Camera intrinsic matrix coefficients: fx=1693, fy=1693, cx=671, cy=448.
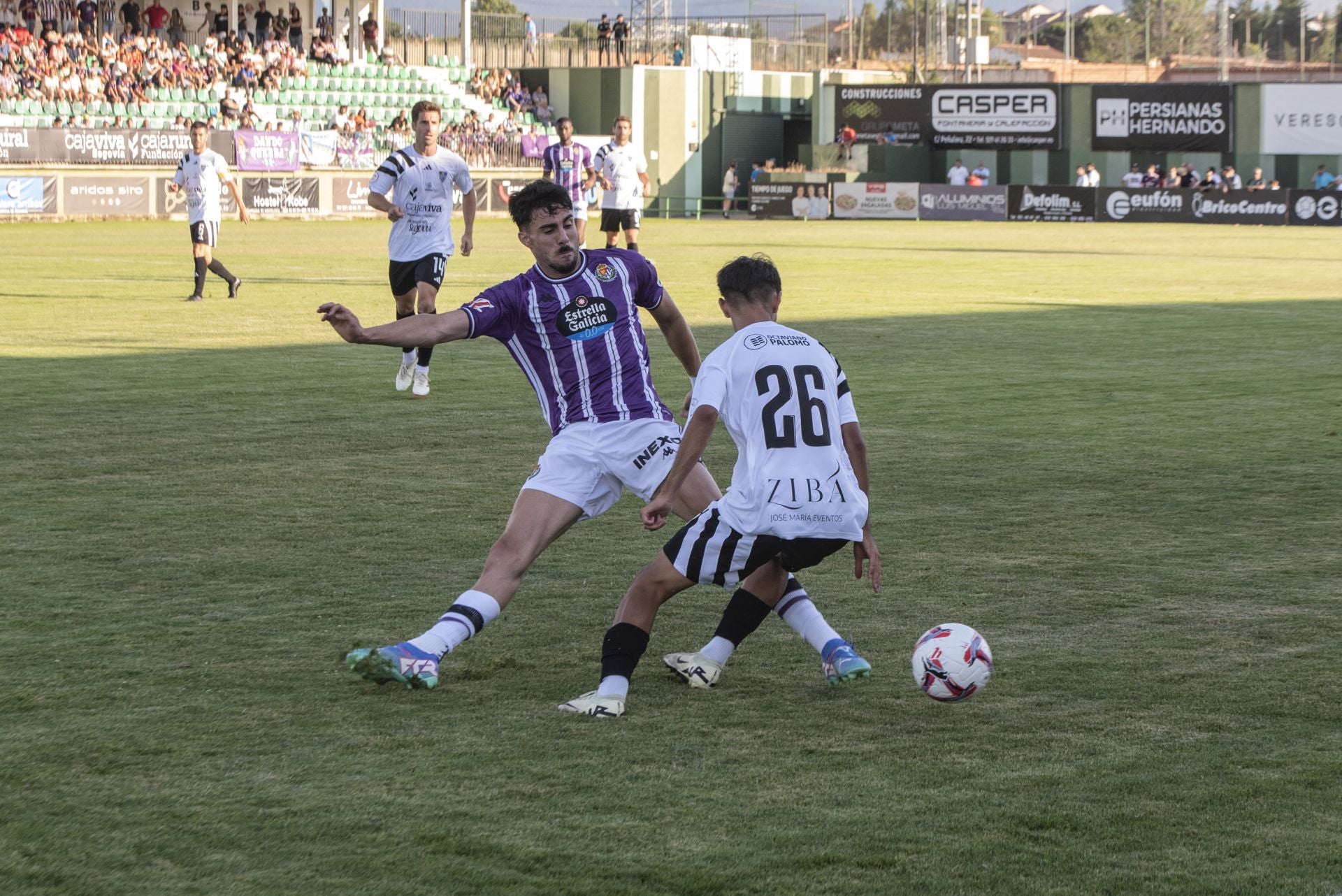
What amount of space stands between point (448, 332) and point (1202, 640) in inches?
117

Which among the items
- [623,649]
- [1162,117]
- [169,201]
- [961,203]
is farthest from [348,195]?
[623,649]

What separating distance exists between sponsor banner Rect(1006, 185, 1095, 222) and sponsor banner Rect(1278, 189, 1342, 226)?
5.37 meters

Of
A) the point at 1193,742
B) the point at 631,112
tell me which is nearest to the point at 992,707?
the point at 1193,742

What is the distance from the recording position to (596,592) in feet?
23.5

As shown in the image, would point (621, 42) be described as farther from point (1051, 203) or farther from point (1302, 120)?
point (1302, 120)

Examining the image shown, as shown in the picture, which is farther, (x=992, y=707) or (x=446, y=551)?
(x=446, y=551)

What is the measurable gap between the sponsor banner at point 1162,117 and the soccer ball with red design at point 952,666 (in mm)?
50872

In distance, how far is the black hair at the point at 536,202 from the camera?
19.8 ft

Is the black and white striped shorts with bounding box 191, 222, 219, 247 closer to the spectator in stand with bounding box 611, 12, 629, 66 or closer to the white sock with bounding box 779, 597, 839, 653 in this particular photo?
the white sock with bounding box 779, 597, 839, 653

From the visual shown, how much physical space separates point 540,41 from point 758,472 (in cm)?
5981

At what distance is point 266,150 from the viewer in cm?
4412

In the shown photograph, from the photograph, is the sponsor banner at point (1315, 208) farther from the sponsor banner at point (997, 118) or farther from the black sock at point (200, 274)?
the black sock at point (200, 274)

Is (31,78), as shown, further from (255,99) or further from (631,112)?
(631,112)

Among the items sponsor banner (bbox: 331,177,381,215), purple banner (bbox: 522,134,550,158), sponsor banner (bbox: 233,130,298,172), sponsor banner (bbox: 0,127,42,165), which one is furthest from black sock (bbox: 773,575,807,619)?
purple banner (bbox: 522,134,550,158)
